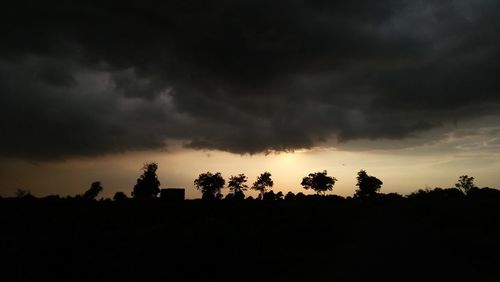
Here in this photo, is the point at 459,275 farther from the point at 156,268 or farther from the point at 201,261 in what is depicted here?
the point at 156,268

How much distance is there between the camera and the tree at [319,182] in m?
159

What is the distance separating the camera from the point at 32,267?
45.7 feet

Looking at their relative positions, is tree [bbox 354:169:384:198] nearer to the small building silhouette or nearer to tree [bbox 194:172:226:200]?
tree [bbox 194:172:226:200]

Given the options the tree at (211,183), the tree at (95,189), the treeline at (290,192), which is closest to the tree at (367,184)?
the treeline at (290,192)

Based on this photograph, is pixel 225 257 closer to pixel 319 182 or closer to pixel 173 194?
pixel 173 194

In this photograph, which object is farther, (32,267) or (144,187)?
(144,187)

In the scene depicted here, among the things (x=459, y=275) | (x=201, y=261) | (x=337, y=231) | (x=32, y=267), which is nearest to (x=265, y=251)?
(x=201, y=261)

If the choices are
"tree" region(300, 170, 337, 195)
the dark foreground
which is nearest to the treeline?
"tree" region(300, 170, 337, 195)

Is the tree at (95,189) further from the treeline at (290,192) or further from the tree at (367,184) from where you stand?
the tree at (367,184)

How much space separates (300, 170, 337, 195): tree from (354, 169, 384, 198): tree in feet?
57.2

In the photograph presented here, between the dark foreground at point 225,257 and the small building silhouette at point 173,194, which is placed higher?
the small building silhouette at point 173,194

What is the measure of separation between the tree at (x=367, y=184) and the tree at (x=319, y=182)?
17.4 metres

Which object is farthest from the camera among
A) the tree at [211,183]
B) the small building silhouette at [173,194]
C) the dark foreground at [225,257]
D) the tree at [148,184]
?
the tree at [211,183]

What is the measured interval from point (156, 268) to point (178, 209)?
26208 mm
